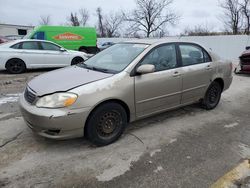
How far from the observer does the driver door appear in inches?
145

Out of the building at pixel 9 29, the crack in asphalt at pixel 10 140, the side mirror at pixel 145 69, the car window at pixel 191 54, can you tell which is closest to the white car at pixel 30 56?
the car window at pixel 191 54

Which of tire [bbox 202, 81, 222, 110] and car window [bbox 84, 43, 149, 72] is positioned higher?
car window [bbox 84, 43, 149, 72]

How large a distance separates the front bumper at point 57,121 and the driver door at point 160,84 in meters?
1.00

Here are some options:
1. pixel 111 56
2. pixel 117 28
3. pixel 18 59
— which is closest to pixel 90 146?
pixel 111 56

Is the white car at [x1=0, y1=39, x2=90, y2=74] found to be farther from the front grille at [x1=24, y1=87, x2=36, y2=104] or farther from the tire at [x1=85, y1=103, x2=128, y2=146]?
the tire at [x1=85, y1=103, x2=128, y2=146]

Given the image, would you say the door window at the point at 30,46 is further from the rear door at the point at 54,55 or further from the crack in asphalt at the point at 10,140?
the crack in asphalt at the point at 10,140

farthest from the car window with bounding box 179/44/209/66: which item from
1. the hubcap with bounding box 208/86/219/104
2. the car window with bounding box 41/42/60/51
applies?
the car window with bounding box 41/42/60/51

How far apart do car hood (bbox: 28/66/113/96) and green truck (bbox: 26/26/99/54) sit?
1131 centimetres

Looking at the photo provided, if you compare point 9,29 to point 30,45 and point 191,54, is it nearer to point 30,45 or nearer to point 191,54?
point 30,45

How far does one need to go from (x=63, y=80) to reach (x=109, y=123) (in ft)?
2.99

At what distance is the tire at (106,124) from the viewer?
3.20m

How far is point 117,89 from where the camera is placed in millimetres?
3346

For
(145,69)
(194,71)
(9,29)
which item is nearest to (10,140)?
(145,69)

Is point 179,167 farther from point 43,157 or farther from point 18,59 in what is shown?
point 18,59
